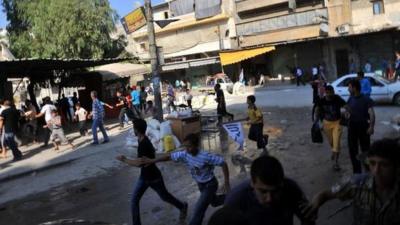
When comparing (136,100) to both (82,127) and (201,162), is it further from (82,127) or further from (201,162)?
(201,162)

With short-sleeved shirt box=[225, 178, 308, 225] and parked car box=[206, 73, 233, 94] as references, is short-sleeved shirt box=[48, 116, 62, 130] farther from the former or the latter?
parked car box=[206, 73, 233, 94]

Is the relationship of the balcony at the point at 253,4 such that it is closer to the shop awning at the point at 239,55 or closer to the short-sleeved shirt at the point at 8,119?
the shop awning at the point at 239,55

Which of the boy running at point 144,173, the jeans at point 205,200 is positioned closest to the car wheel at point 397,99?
the boy running at point 144,173

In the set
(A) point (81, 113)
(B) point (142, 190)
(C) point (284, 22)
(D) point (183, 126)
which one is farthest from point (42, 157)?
(C) point (284, 22)

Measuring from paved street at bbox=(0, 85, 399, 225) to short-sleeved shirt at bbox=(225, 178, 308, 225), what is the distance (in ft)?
12.3

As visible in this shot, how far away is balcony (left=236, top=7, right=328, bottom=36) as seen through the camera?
37.4 meters

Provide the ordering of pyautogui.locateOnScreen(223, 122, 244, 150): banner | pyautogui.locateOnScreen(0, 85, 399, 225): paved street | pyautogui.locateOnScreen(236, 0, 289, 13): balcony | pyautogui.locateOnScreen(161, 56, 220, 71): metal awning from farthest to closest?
pyautogui.locateOnScreen(161, 56, 220, 71): metal awning → pyautogui.locateOnScreen(236, 0, 289, 13): balcony → pyautogui.locateOnScreen(223, 122, 244, 150): banner → pyautogui.locateOnScreen(0, 85, 399, 225): paved street

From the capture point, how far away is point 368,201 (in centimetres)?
282

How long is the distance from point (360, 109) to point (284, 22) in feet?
109

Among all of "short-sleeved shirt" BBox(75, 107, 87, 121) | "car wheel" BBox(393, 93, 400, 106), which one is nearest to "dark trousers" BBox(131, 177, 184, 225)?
"short-sleeved shirt" BBox(75, 107, 87, 121)

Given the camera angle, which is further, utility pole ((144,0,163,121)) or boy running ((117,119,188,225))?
utility pole ((144,0,163,121))

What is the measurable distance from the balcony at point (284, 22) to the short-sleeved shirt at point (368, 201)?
35.6 meters

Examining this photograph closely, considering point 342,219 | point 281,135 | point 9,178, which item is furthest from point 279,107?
point 342,219

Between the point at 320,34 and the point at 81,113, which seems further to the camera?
the point at 320,34
